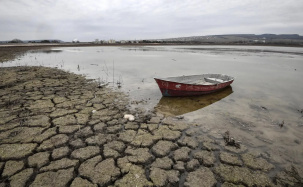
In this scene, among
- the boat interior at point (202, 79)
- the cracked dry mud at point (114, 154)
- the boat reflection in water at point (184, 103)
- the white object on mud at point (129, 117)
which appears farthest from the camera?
the boat interior at point (202, 79)

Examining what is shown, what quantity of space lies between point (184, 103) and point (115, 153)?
4.13 meters

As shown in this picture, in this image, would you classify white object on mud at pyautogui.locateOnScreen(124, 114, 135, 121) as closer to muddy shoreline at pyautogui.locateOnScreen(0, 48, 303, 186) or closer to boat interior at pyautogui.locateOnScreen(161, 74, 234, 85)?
muddy shoreline at pyautogui.locateOnScreen(0, 48, 303, 186)

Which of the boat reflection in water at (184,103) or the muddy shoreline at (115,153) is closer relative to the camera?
the muddy shoreline at (115,153)

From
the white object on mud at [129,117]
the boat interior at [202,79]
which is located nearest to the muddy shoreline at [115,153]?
the white object on mud at [129,117]

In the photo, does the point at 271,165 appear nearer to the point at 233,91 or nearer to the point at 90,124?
the point at 90,124

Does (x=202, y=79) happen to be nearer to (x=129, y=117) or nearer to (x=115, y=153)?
(x=129, y=117)

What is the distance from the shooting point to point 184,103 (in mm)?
7012

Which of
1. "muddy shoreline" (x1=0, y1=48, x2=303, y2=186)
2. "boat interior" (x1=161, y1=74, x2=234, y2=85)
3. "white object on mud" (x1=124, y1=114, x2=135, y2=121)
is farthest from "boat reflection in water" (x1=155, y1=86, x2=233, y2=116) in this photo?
"white object on mud" (x1=124, y1=114, x2=135, y2=121)

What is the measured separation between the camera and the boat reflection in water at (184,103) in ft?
20.4

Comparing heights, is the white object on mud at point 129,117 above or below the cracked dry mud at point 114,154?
above

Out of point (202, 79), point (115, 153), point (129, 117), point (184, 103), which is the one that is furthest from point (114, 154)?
point (202, 79)

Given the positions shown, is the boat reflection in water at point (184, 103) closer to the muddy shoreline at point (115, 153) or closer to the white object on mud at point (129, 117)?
the muddy shoreline at point (115, 153)

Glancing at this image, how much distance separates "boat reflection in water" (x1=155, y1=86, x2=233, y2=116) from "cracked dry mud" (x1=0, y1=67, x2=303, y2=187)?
0.71m

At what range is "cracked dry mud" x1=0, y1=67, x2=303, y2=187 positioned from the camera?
9.78ft
